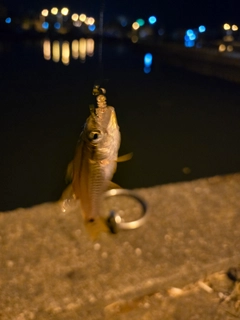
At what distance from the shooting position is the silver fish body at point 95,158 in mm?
1369

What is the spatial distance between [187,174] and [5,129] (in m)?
5.47

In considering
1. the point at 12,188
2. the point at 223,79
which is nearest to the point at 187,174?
the point at 12,188

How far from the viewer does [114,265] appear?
88.3 inches

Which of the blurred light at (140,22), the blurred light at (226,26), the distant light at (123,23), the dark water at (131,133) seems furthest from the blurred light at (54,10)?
the dark water at (131,133)

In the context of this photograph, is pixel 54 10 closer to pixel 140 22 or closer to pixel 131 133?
pixel 140 22

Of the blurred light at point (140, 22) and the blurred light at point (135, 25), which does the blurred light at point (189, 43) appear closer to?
the blurred light at point (135, 25)

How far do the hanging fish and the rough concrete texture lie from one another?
0.21 m

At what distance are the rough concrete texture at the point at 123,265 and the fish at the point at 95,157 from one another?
206 millimetres

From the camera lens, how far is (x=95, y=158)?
4.83 feet

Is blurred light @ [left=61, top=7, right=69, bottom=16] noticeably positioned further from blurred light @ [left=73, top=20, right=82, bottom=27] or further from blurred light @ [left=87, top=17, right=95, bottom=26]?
blurred light @ [left=87, top=17, right=95, bottom=26]

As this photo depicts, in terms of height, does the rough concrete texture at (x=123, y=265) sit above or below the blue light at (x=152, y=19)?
below

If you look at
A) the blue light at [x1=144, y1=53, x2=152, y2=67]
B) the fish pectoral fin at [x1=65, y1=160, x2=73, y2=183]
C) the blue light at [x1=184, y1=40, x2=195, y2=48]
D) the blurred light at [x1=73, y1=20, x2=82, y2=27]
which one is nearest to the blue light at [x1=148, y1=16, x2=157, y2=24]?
the blurred light at [x1=73, y1=20, x2=82, y2=27]

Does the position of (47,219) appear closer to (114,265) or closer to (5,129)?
(114,265)

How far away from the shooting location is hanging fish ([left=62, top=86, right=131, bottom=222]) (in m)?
1.37
